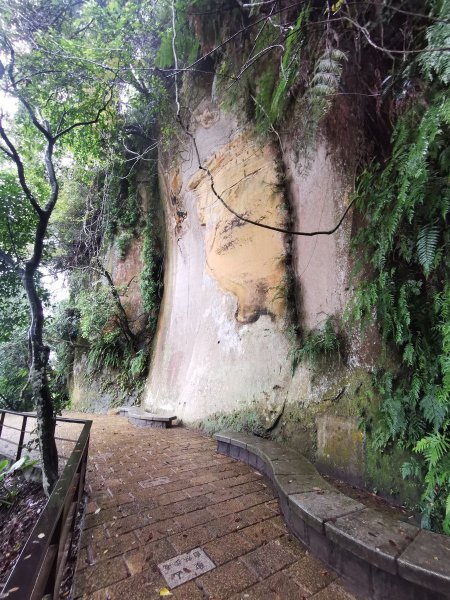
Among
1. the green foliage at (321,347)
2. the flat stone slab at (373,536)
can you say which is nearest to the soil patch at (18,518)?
the flat stone slab at (373,536)

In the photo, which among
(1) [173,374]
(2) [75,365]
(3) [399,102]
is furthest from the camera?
(2) [75,365]

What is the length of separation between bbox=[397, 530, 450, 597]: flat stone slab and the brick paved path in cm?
48

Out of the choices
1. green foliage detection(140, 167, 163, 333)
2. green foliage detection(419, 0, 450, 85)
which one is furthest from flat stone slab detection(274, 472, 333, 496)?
green foliage detection(140, 167, 163, 333)

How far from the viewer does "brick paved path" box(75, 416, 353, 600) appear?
2002 millimetres

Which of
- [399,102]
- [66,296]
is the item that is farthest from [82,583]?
[66,296]

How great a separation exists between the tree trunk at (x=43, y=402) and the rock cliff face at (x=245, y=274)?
2.79 meters

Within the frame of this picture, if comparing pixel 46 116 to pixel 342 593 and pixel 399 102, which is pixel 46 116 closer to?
pixel 399 102

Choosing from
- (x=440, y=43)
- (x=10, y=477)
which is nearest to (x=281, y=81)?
(x=440, y=43)

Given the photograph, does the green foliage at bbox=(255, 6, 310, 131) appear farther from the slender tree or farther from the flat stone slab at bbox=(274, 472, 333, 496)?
the flat stone slab at bbox=(274, 472, 333, 496)

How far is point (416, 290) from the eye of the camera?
2.80 metres

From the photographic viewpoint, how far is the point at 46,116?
225 inches

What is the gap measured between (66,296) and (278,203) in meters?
11.1

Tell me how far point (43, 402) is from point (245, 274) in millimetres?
3847

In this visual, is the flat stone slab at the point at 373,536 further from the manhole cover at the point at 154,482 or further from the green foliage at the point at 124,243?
the green foliage at the point at 124,243
